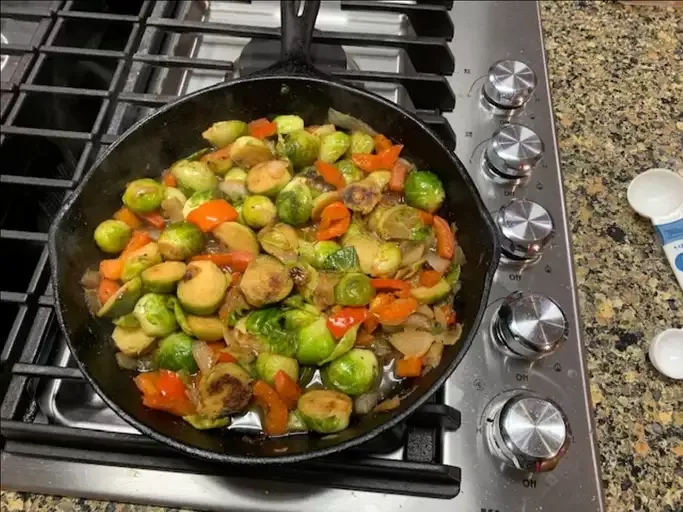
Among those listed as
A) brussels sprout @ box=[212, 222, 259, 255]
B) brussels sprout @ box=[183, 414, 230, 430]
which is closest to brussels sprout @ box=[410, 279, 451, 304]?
brussels sprout @ box=[212, 222, 259, 255]

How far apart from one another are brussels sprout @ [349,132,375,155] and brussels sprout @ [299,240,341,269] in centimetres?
30

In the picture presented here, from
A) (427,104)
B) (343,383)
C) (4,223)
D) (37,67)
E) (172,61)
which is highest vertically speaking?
(427,104)

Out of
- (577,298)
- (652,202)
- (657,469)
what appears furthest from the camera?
(652,202)

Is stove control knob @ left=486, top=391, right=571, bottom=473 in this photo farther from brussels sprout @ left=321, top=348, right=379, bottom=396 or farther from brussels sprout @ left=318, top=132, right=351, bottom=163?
brussels sprout @ left=318, top=132, right=351, bottom=163

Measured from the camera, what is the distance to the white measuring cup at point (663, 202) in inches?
62.5

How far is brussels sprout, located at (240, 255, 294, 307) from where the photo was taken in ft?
4.85

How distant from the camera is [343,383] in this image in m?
1.44

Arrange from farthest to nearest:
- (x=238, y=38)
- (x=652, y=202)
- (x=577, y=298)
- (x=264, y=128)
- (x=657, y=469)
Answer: (x=238, y=38) → (x=264, y=128) → (x=652, y=202) → (x=577, y=298) → (x=657, y=469)

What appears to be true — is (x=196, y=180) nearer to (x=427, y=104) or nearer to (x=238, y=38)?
(x=238, y=38)

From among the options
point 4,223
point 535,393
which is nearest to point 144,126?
point 4,223

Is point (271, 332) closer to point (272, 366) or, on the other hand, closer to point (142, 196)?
point (272, 366)

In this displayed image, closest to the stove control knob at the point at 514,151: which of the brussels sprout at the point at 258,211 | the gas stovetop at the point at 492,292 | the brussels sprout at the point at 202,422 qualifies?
the gas stovetop at the point at 492,292

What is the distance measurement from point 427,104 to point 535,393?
2.84ft

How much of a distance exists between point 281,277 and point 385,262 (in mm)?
271
